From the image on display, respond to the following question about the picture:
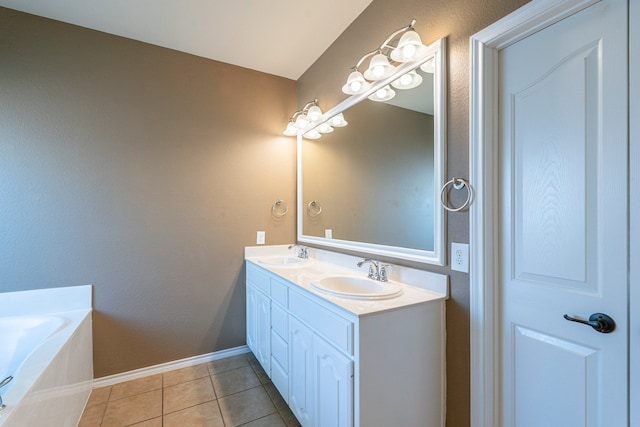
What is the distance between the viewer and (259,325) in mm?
2188

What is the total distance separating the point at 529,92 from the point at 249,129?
2109mm

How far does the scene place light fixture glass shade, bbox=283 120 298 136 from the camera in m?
2.55

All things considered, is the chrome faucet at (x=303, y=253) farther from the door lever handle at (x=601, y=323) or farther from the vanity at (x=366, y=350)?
the door lever handle at (x=601, y=323)

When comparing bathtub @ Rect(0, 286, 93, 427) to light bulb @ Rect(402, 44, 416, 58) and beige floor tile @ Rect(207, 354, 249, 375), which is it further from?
light bulb @ Rect(402, 44, 416, 58)

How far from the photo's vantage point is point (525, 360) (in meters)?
1.08

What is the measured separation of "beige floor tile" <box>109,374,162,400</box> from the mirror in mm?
1593

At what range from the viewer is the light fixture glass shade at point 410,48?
1.35 meters

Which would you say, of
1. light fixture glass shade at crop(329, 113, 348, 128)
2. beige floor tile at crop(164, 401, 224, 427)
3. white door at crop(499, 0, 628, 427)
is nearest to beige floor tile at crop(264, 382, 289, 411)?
beige floor tile at crop(164, 401, 224, 427)

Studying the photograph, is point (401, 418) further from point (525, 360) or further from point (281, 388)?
point (281, 388)

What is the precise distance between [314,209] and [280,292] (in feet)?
3.02

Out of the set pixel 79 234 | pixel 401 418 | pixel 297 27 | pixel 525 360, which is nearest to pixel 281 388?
pixel 401 418

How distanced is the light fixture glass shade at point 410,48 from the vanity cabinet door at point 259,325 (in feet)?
5.58

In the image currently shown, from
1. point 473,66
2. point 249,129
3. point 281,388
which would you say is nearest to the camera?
point 473,66

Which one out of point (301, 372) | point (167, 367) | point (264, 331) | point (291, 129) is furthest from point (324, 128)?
point (167, 367)
